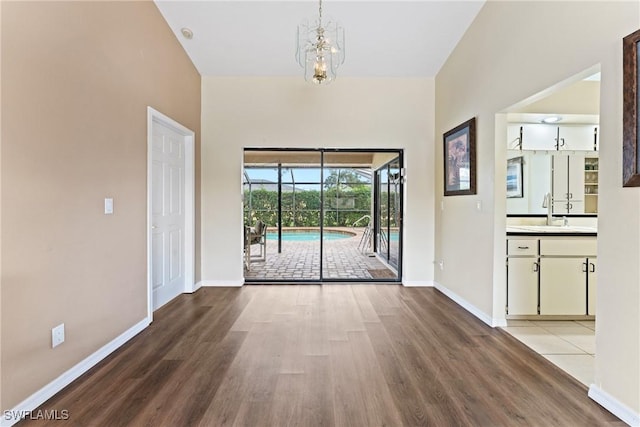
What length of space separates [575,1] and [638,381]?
2.36m

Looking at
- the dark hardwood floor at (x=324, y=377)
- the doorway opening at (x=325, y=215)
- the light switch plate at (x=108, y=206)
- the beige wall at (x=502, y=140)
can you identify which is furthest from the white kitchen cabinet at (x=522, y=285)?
the light switch plate at (x=108, y=206)

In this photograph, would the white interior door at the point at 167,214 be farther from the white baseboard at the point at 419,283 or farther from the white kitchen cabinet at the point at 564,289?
the white kitchen cabinet at the point at 564,289

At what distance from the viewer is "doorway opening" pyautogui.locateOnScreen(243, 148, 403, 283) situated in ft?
17.3

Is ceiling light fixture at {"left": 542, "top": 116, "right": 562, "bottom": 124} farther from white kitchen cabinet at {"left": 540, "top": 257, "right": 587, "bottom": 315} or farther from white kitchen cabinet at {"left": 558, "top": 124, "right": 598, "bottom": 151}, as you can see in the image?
white kitchen cabinet at {"left": 540, "top": 257, "right": 587, "bottom": 315}

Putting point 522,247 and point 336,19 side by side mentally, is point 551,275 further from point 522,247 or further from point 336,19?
point 336,19

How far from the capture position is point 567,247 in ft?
10.5

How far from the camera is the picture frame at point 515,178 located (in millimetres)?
4020

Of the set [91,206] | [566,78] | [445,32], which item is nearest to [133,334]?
[91,206]

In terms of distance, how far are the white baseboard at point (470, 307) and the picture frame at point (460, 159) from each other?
4.09 feet

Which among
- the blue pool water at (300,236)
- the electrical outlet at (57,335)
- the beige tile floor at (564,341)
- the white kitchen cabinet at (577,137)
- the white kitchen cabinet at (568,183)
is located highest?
the white kitchen cabinet at (577,137)

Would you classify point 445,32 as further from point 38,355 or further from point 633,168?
point 38,355

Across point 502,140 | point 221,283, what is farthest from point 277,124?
point 502,140

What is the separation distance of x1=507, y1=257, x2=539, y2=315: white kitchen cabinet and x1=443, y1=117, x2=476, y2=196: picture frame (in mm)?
858

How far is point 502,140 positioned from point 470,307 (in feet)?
5.94
